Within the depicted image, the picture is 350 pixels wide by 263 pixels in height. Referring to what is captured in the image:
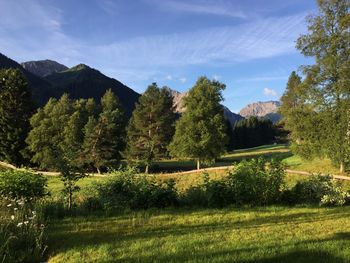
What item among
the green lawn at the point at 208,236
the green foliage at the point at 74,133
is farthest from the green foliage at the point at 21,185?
the green foliage at the point at 74,133

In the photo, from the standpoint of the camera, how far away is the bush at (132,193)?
10453 millimetres

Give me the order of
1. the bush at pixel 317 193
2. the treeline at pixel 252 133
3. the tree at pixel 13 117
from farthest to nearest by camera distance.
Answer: the treeline at pixel 252 133, the tree at pixel 13 117, the bush at pixel 317 193

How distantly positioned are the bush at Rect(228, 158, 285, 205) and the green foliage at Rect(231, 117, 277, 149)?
87.3 metres

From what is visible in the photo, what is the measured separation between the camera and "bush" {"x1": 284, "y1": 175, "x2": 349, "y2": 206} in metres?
11.4

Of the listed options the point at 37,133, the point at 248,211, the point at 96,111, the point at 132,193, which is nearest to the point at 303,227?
the point at 248,211

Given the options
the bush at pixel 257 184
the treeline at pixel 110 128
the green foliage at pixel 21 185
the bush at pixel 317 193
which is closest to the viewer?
the green foliage at pixel 21 185

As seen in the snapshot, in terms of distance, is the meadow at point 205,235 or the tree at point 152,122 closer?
the meadow at point 205,235

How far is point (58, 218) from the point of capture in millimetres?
9453

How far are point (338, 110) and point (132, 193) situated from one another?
17300 mm

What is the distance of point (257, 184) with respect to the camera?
11000mm

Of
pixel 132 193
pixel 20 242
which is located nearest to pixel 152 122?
pixel 132 193

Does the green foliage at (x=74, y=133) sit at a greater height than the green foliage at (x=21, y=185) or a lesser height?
greater

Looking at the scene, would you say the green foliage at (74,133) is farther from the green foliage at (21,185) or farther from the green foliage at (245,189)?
the green foliage at (245,189)

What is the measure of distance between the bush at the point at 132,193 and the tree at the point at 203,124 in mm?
24218
